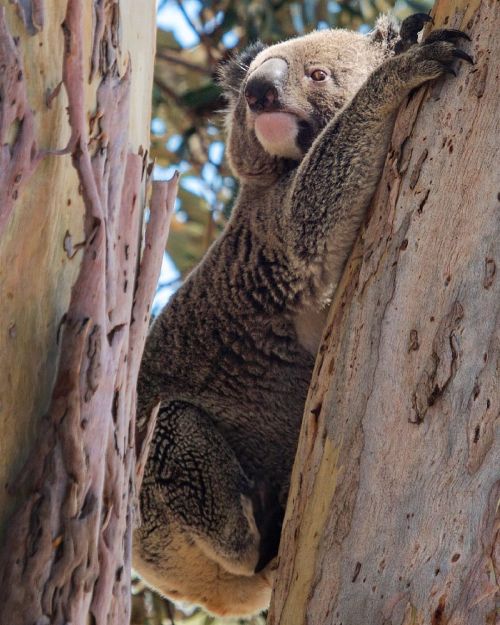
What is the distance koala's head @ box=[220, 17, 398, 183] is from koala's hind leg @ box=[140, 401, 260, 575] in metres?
1.15

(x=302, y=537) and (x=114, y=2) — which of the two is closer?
(x=114, y=2)

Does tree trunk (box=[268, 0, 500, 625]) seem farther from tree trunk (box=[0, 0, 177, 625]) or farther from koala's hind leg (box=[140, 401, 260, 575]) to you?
koala's hind leg (box=[140, 401, 260, 575])

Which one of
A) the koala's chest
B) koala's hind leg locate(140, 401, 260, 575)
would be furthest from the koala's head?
koala's hind leg locate(140, 401, 260, 575)

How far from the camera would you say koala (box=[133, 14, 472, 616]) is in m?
3.28

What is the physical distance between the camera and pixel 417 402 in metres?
2.28

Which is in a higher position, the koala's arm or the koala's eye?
the koala's eye

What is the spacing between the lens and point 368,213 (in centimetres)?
288

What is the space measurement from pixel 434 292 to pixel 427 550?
2.07 feet

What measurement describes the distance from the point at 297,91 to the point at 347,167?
1.03 metres

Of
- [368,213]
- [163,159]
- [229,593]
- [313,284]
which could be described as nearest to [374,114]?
[368,213]

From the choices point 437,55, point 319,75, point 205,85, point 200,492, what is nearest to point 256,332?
point 200,492

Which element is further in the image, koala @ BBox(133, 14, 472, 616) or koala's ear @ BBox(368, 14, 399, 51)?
koala's ear @ BBox(368, 14, 399, 51)

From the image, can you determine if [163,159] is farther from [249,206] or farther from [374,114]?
[374,114]

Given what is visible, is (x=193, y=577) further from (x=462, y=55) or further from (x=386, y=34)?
(x=386, y=34)
